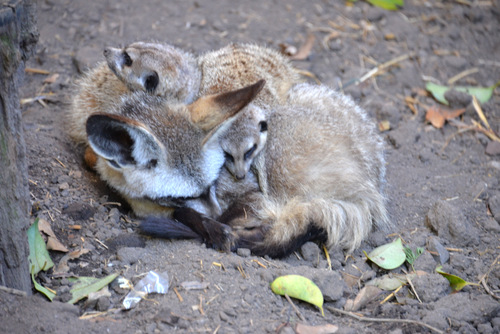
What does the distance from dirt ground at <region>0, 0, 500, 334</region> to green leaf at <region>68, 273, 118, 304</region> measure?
5 cm

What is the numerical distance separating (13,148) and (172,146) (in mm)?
Answer: 1231

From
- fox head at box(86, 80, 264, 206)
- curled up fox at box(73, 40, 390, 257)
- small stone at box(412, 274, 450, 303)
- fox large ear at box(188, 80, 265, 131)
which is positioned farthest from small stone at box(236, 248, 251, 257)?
small stone at box(412, 274, 450, 303)

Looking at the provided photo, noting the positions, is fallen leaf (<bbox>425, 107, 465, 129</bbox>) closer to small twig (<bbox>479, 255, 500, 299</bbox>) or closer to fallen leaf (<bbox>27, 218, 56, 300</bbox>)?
small twig (<bbox>479, 255, 500, 299</bbox>)

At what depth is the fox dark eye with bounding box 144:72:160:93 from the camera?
4.19 meters

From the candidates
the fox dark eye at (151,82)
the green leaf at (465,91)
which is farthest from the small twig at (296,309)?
the green leaf at (465,91)

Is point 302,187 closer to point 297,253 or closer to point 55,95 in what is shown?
point 297,253

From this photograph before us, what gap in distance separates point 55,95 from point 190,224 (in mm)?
2473

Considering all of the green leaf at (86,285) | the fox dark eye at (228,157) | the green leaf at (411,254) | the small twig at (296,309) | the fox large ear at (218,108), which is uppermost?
the fox large ear at (218,108)

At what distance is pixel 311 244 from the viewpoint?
3.85m

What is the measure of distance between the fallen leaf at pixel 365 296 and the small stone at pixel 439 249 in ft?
2.28

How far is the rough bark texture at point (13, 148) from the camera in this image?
2477 mm

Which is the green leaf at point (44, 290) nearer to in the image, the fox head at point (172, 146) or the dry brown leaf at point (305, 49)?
the fox head at point (172, 146)

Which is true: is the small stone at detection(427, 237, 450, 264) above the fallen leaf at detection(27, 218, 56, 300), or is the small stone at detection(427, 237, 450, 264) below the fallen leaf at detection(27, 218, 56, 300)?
below

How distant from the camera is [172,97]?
4262mm
